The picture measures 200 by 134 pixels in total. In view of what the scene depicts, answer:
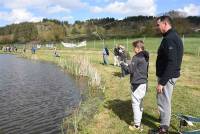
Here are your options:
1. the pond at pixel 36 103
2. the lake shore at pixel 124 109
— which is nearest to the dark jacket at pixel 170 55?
the lake shore at pixel 124 109

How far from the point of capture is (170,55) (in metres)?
9.70

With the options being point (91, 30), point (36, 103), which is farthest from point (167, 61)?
point (91, 30)

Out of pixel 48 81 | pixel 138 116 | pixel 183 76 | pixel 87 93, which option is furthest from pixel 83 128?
pixel 48 81

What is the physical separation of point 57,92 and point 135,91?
1208 centimetres

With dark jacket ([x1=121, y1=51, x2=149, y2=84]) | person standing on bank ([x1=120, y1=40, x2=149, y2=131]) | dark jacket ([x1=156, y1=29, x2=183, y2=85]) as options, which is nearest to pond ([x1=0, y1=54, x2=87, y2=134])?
person standing on bank ([x1=120, y1=40, x2=149, y2=131])

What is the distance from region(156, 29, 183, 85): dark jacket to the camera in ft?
31.9

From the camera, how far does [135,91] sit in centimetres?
1141

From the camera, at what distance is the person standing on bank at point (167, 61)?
9.73 m

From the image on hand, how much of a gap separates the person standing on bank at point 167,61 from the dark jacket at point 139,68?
1076 millimetres

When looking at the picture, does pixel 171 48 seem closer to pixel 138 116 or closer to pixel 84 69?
pixel 138 116

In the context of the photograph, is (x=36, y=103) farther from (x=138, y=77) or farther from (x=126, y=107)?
(x=138, y=77)

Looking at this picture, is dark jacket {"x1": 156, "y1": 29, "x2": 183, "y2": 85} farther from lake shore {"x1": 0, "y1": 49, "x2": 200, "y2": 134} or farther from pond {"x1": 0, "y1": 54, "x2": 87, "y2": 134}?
pond {"x1": 0, "y1": 54, "x2": 87, "y2": 134}

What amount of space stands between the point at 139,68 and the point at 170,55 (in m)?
1.74

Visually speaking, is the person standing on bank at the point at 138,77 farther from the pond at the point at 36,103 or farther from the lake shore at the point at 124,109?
the pond at the point at 36,103
